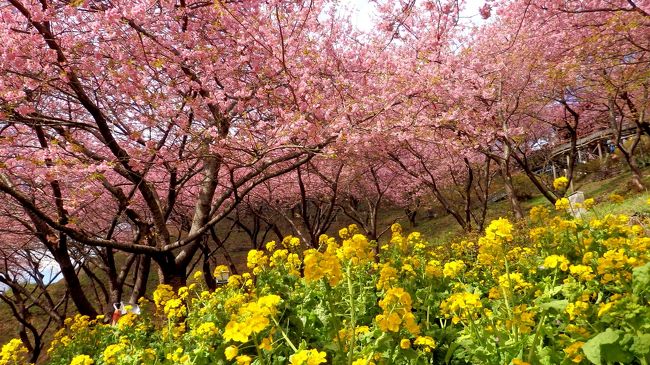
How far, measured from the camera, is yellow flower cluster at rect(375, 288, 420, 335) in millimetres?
2377

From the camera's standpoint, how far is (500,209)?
24.4 m

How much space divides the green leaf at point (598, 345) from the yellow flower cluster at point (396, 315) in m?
0.87

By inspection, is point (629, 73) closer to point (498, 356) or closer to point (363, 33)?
point (363, 33)

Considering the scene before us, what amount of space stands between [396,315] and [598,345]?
99 cm

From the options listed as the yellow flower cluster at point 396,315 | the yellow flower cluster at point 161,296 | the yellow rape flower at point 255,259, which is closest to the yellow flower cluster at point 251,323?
the yellow flower cluster at point 396,315

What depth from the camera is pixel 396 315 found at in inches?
94.5

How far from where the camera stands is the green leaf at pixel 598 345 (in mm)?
1825

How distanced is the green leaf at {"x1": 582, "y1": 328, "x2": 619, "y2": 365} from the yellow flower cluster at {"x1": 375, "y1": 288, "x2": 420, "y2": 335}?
0.87m

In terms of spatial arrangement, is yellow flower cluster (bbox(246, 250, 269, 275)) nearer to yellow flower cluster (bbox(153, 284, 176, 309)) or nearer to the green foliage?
the green foliage

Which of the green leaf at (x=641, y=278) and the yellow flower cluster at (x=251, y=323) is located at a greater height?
the yellow flower cluster at (x=251, y=323)

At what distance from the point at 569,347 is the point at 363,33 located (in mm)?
10177

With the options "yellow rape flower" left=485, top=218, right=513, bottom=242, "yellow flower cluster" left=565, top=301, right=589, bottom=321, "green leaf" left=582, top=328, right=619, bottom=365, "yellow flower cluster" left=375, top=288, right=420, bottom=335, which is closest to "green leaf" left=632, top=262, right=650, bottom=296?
"yellow flower cluster" left=565, top=301, right=589, bottom=321

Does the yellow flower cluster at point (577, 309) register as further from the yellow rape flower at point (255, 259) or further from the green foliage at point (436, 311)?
the yellow rape flower at point (255, 259)

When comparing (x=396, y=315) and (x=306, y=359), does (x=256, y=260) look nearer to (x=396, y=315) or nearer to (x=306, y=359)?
(x=396, y=315)
